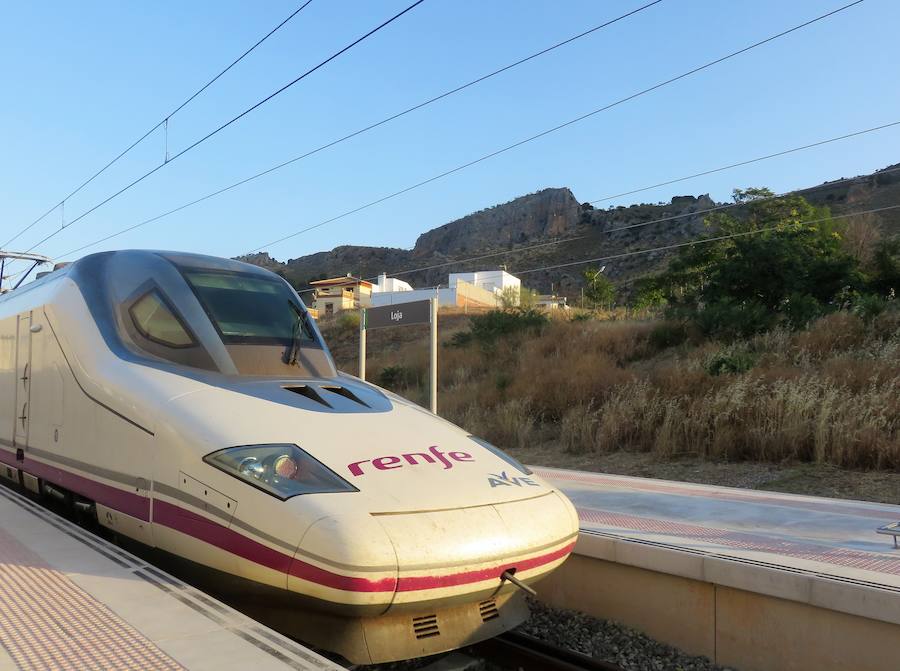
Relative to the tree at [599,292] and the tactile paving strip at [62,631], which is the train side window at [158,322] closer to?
the tactile paving strip at [62,631]

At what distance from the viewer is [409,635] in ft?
11.2

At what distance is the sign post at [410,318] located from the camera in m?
8.98

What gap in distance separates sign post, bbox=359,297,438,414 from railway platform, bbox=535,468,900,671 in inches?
135

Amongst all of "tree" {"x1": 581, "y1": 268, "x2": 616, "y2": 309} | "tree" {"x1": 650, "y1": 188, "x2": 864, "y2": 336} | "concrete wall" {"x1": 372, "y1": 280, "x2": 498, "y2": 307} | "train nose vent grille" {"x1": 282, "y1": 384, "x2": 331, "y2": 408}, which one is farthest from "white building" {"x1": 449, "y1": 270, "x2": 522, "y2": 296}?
"train nose vent grille" {"x1": 282, "y1": 384, "x2": 331, "y2": 408}

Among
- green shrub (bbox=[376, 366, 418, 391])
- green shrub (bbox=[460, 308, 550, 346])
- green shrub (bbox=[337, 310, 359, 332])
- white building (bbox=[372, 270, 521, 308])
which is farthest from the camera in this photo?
white building (bbox=[372, 270, 521, 308])

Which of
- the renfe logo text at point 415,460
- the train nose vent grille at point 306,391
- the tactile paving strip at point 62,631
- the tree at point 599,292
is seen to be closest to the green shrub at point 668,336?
the train nose vent grille at point 306,391

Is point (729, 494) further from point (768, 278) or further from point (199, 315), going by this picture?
point (768, 278)

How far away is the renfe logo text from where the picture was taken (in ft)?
12.1

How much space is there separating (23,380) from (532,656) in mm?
4893

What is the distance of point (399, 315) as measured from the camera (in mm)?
9586

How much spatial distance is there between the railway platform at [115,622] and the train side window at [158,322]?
4.46ft

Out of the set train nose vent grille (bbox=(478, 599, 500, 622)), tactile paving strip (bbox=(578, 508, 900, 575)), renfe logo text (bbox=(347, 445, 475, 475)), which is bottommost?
tactile paving strip (bbox=(578, 508, 900, 575))

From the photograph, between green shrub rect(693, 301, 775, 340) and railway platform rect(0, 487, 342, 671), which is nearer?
railway platform rect(0, 487, 342, 671)

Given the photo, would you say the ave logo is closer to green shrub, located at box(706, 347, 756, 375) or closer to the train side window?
the train side window
